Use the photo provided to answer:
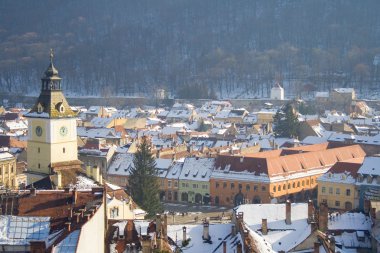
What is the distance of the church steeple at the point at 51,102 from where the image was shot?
39.7 metres

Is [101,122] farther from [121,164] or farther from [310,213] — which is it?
[310,213]

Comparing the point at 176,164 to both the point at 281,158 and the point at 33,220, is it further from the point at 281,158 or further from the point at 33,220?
the point at 33,220

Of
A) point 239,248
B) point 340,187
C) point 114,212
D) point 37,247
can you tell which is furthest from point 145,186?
point 37,247

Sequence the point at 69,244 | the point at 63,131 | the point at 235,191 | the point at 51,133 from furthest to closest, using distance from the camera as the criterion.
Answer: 1. the point at 235,191
2. the point at 63,131
3. the point at 51,133
4. the point at 69,244

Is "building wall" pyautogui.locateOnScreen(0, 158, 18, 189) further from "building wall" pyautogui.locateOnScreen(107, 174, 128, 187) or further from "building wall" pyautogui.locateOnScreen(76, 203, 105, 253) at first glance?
"building wall" pyautogui.locateOnScreen(76, 203, 105, 253)

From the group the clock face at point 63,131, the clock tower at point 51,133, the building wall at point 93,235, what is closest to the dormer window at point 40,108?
the clock tower at point 51,133

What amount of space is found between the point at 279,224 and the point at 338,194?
20.6m

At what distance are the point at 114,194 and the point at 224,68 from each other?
12375cm

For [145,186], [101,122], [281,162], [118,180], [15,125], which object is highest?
[101,122]

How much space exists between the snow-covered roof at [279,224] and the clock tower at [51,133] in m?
9.78

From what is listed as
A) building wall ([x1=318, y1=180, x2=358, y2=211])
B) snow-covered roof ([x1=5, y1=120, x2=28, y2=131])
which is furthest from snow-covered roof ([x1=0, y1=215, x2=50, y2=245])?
snow-covered roof ([x1=5, y1=120, x2=28, y2=131])

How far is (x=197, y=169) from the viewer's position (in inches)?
2336

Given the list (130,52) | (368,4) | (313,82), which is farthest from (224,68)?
(368,4)

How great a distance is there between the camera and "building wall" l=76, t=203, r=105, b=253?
20969 millimetres
